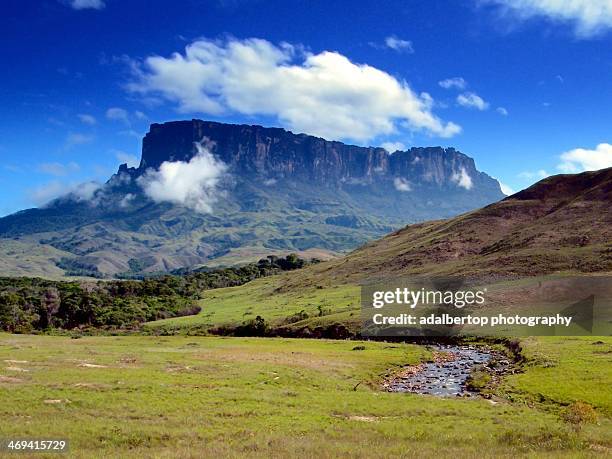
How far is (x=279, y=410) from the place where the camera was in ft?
116

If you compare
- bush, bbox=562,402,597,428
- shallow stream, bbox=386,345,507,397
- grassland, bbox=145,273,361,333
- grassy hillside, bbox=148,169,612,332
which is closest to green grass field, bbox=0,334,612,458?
bush, bbox=562,402,597,428

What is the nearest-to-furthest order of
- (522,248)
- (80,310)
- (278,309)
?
(278,309) < (80,310) < (522,248)

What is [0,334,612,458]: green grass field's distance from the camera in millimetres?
25938

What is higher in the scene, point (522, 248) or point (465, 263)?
point (522, 248)

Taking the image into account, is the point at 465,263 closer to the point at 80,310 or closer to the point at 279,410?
the point at 80,310

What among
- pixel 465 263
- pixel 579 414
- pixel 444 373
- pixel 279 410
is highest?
pixel 465 263

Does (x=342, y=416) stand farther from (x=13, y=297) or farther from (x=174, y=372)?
(x=13, y=297)

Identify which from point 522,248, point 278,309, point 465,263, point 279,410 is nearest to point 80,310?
point 278,309

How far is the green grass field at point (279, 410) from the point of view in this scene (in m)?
25.9

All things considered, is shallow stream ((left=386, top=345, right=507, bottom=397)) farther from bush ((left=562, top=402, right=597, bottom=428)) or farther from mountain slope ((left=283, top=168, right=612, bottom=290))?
mountain slope ((left=283, top=168, right=612, bottom=290))

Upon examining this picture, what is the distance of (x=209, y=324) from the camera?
126 m

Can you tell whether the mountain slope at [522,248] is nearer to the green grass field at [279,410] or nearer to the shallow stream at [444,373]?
the shallow stream at [444,373]

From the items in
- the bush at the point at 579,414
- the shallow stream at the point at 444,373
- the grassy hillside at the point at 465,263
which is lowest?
the shallow stream at the point at 444,373

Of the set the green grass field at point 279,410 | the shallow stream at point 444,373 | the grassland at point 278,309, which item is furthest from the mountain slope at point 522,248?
the green grass field at point 279,410
